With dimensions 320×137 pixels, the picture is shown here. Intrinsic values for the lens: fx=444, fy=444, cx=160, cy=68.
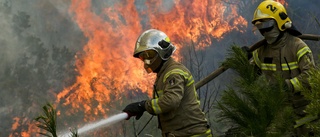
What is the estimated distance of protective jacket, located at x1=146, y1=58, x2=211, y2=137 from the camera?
13.5ft

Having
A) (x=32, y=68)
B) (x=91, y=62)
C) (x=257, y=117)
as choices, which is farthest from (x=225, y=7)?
(x=257, y=117)

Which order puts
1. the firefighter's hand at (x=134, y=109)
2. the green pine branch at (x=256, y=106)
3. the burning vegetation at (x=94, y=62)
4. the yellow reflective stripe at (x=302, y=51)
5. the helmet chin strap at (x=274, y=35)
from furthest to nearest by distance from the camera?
the burning vegetation at (x=94, y=62) → the helmet chin strap at (x=274, y=35) → the yellow reflective stripe at (x=302, y=51) → the firefighter's hand at (x=134, y=109) → the green pine branch at (x=256, y=106)

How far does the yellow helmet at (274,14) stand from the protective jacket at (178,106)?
1171 millimetres

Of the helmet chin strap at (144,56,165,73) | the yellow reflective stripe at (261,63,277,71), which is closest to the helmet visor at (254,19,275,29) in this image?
the yellow reflective stripe at (261,63,277,71)

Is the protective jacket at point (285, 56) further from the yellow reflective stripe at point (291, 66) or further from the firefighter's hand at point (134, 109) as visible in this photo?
the firefighter's hand at point (134, 109)

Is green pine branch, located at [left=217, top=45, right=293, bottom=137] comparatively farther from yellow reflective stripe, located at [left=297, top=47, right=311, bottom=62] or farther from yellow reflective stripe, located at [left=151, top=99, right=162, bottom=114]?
yellow reflective stripe, located at [left=297, top=47, right=311, bottom=62]

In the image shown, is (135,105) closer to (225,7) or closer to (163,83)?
(163,83)

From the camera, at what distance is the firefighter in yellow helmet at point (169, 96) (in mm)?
4117

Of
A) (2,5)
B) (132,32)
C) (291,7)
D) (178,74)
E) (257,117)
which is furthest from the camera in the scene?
(291,7)

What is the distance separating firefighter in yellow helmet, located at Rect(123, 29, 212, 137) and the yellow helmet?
1.09 meters

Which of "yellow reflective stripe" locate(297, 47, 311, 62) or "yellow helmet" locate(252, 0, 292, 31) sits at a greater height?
"yellow helmet" locate(252, 0, 292, 31)

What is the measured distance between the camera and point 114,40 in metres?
21.6

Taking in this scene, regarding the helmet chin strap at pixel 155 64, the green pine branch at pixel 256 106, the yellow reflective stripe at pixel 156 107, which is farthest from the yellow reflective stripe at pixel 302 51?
the green pine branch at pixel 256 106

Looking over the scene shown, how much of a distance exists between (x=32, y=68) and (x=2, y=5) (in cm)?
358
